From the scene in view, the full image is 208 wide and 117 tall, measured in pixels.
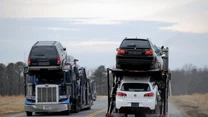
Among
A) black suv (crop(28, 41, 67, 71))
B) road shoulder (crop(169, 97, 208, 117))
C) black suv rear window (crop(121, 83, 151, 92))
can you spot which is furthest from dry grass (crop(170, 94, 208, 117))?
black suv rear window (crop(121, 83, 151, 92))

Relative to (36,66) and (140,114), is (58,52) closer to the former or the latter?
(36,66)

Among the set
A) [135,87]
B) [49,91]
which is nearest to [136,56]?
[135,87]

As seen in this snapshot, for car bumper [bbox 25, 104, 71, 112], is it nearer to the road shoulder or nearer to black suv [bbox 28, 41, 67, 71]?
black suv [bbox 28, 41, 67, 71]

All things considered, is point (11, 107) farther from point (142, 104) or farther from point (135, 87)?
point (142, 104)

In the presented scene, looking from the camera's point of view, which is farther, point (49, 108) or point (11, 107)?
point (11, 107)

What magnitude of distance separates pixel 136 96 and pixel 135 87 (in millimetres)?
671

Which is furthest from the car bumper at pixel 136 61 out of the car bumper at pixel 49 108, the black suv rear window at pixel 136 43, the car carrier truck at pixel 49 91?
the car bumper at pixel 49 108

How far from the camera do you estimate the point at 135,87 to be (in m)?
21.9

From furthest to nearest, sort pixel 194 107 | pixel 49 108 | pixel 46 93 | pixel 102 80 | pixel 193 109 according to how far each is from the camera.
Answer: pixel 102 80 < pixel 194 107 < pixel 193 109 < pixel 46 93 < pixel 49 108

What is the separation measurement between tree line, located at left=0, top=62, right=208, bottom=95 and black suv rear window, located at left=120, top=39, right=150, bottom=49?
73104 millimetres

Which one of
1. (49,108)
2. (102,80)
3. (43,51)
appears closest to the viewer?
(43,51)

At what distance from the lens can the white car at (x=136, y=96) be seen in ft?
69.7

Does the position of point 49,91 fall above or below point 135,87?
below

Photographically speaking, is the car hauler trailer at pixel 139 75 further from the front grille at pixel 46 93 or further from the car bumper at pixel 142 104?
the front grille at pixel 46 93
